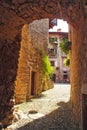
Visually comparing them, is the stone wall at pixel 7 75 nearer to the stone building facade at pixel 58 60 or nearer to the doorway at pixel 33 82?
the doorway at pixel 33 82

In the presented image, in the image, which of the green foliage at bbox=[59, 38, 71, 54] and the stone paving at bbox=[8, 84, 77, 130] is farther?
the green foliage at bbox=[59, 38, 71, 54]

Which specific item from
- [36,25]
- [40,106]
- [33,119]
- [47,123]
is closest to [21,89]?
[40,106]

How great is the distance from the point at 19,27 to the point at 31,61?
5706mm

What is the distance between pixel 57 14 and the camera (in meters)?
6.07

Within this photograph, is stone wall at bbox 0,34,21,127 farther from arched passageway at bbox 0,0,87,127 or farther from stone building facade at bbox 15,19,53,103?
stone building facade at bbox 15,19,53,103

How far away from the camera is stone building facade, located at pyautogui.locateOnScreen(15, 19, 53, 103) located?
10688 mm

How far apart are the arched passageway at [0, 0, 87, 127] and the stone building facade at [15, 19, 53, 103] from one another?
2994 mm

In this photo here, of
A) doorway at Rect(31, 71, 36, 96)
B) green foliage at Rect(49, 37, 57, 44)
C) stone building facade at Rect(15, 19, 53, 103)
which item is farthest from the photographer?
green foliage at Rect(49, 37, 57, 44)

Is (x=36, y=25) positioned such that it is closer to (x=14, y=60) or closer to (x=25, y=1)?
(x=14, y=60)

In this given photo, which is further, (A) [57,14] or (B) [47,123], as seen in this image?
(B) [47,123]

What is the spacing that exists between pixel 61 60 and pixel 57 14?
28.1m

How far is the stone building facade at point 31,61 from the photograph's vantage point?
10688 mm

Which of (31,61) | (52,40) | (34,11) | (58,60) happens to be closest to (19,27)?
(34,11)

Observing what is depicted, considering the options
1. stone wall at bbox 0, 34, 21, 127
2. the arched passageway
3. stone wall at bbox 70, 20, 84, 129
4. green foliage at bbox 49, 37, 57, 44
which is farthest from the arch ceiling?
green foliage at bbox 49, 37, 57, 44
